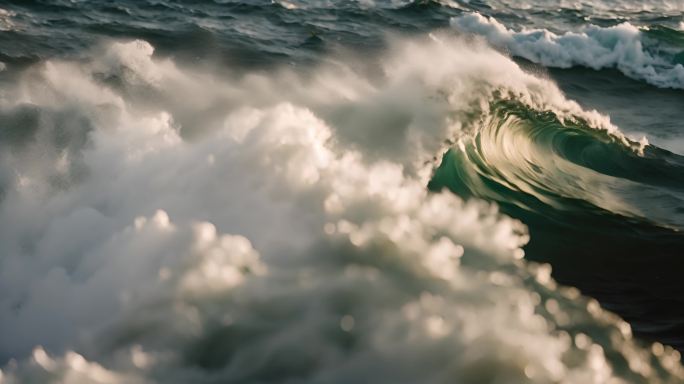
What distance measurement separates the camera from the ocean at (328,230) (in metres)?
4.86

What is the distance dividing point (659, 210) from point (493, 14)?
1326cm

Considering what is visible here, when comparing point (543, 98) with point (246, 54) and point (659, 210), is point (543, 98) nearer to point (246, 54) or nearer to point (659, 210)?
point (659, 210)

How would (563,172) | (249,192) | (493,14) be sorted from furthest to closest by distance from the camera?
(493,14) < (563,172) < (249,192)

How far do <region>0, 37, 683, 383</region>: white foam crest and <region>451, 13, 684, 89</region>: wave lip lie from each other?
1073 centimetres

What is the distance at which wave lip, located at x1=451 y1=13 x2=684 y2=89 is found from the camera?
683 inches

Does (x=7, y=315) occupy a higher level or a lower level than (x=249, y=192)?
lower

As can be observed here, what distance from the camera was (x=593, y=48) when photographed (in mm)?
18031

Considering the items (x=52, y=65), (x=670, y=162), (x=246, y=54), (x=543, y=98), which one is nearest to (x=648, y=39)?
(x=670, y=162)

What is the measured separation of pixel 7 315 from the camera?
5129mm

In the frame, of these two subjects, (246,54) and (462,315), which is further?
(246,54)

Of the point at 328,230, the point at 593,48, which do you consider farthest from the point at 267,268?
the point at 593,48

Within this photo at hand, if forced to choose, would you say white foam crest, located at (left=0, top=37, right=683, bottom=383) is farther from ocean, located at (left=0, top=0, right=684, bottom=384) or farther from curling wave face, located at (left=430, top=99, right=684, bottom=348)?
curling wave face, located at (left=430, top=99, right=684, bottom=348)

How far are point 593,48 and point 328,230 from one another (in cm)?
1447

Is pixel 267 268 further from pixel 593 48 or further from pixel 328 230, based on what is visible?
pixel 593 48
